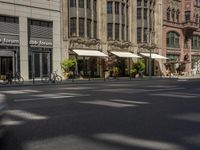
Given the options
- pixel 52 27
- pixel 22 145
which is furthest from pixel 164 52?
pixel 22 145

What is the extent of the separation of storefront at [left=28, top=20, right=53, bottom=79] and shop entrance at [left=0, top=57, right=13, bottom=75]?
84.0 inches

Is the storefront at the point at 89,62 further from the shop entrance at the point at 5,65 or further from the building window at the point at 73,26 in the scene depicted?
the shop entrance at the point at 5,65

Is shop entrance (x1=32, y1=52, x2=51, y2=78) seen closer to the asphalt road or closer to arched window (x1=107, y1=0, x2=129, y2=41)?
arched window (x1=107, y1=0, x2=129, y2=41)

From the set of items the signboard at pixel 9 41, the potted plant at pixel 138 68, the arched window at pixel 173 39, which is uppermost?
the arched window at pixel 173 39

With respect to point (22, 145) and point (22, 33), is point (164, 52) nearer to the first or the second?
point (22, 33)

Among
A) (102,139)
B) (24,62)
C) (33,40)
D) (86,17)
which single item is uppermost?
(86,17)

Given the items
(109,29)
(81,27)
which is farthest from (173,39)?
(81,27)

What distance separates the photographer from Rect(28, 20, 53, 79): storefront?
3148cm

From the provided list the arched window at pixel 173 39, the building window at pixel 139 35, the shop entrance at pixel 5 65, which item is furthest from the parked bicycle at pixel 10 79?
the arched window at pixel 173 39

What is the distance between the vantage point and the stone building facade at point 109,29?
35.0m

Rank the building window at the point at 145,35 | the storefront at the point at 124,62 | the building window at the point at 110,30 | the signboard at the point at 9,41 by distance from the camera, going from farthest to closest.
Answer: the building window at the point at 145,35
the storefront at the point at 124,62
the building window at the point at 110,30
the signboard at the point at 9,41

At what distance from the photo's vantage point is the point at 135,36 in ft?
139

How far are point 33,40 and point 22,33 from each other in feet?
4.82

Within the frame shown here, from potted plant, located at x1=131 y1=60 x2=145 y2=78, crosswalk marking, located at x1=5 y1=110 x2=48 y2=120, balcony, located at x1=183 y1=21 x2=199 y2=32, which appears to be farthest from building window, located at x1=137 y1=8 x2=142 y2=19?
crosswalk marking, located at x1=5 y1=110 x2=48 y2=120
